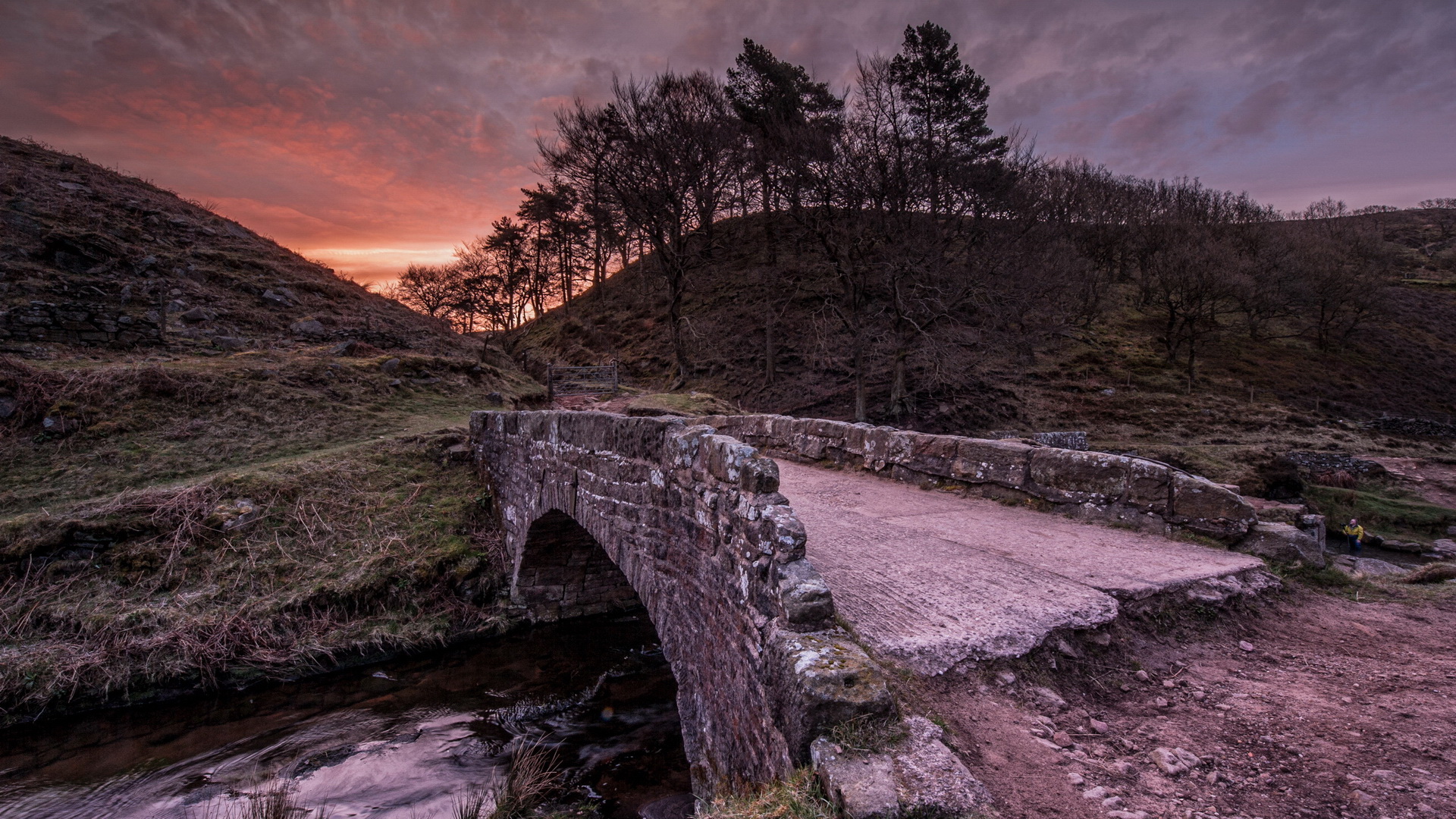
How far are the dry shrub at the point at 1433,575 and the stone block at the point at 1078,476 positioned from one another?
201 centimetres

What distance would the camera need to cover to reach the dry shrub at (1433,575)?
15.5ft

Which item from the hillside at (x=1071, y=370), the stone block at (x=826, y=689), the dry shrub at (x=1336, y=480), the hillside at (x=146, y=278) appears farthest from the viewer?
the hillside at (x=1071, y=370)

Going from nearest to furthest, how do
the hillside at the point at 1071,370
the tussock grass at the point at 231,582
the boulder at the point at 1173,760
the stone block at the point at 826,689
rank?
the boulder at the point at 1173,760, the stone block at the point at 826,689, the tussock grass at the point at 231,582, the hillside at the point at 1071,370

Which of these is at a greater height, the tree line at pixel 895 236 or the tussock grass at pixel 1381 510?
the tree line at pixel 895 236

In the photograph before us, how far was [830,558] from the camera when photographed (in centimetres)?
477

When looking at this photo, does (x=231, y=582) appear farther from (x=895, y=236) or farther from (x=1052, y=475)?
(x=895, y=236)

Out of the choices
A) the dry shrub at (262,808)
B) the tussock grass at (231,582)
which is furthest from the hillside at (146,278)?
the dry shrub at (262,808)

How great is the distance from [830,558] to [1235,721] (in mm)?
2517

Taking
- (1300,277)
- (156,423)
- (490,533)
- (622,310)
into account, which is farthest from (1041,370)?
(156,423)

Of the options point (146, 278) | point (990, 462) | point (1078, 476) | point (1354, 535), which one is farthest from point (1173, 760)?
point (146, 278)

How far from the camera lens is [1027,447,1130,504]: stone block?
5.60 metres

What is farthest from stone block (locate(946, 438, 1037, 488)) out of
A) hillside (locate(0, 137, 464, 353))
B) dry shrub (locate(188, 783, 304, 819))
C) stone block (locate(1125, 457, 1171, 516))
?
hillside (locate(0, 137, 464, 353))

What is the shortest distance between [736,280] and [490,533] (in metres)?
22.2

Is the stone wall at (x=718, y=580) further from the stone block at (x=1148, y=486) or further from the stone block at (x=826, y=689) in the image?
the stone block at (x=1148, y=486)
